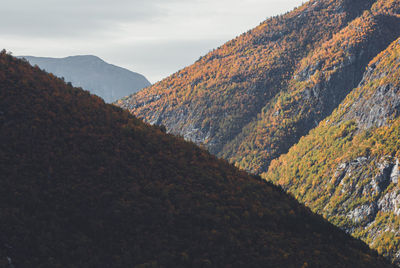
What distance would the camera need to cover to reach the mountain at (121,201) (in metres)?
47.5

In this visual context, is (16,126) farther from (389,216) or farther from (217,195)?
(389,216)

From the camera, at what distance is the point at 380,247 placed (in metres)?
178

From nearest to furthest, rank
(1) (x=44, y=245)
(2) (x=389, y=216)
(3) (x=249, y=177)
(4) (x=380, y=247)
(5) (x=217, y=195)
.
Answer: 1. (1) (x=44, y=245)
2. (5) (x=217, y=195)
3. (3) (x=249, y=177)
4. (4) (x=380, y=247)
5. (2) (x=389, y=216)

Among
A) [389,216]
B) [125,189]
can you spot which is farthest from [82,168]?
[389,216]

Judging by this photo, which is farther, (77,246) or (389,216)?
(389,216)

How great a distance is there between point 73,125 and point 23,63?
2257 cm

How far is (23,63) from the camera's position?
80.0 meters

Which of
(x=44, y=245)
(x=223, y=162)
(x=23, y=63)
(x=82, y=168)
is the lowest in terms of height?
(x=44, y=245)

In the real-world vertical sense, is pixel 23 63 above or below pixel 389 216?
above

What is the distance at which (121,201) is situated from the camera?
183 ft

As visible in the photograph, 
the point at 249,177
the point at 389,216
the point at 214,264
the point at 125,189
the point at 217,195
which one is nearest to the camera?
the point at 214,264

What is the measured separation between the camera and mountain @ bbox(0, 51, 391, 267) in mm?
47531

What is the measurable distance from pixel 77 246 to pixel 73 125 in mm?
25641

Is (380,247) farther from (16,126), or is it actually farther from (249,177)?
(16,126)
